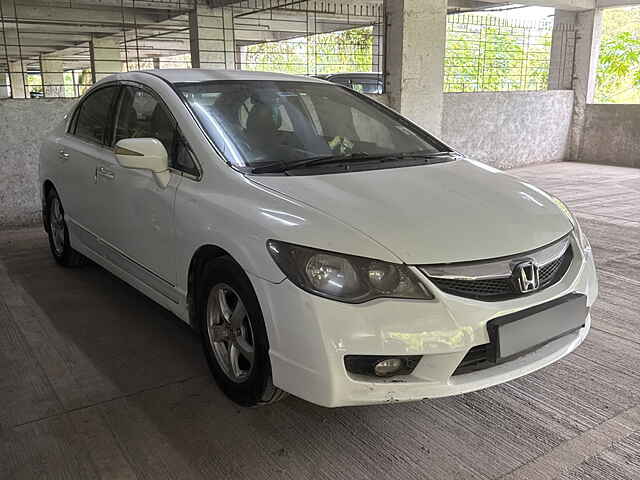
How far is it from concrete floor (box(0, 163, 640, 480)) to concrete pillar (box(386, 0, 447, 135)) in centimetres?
494

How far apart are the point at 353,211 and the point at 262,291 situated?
463mm

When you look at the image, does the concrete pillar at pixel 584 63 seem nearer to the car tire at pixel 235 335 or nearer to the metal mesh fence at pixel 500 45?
the metal mesh fence at pixel 500 45

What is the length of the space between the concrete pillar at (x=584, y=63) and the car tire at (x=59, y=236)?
33.0ft

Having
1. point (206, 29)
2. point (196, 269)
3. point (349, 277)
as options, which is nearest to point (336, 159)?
point (196, 269)

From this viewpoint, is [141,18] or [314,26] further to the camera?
[314,26]

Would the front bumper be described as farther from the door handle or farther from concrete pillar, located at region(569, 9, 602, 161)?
concrete pillar, located at region(569, 9, 602, 161)

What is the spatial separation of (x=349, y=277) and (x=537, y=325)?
2.44 ft

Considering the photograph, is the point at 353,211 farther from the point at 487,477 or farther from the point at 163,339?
the point at 163,339

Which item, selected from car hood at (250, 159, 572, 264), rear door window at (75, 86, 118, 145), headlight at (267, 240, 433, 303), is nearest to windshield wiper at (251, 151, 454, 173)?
car hood at (250, 159, 572, 264)

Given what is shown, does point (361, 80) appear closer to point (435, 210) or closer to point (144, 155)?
point (144, 155)

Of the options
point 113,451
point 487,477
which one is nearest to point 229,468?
point 113,451

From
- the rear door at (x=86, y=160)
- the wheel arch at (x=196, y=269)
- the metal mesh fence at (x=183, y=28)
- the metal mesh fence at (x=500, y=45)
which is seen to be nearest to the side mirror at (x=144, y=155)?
the wheel arch at (x=196, y=269)

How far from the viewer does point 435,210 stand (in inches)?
96.0

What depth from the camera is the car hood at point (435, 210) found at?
2223mm
